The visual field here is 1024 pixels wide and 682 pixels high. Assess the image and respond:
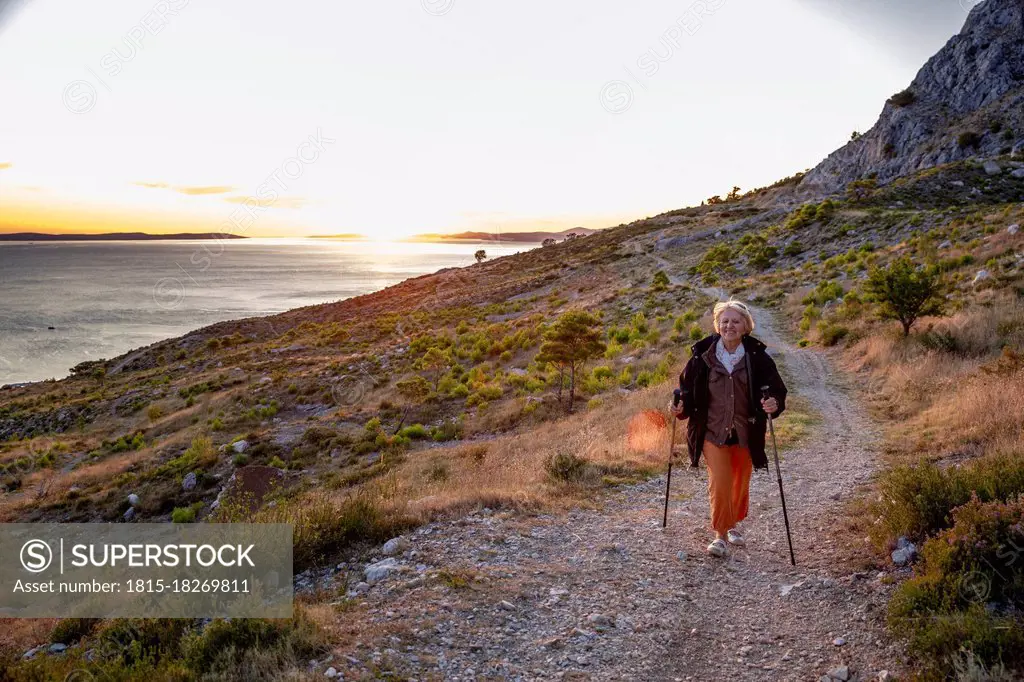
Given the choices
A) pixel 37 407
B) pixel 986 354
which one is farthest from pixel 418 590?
pixel 37 407

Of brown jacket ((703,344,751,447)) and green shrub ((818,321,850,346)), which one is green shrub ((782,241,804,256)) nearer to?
green shrub ((818,321,850,346))

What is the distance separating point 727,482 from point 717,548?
28.6 inches

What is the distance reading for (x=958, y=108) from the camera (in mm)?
72875

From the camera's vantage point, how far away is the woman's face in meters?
5.99

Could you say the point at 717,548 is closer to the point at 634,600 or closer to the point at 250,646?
the point at 634,600

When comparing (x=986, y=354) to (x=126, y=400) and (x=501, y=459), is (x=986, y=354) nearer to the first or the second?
(x=501, y=459)

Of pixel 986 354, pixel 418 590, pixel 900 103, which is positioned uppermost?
pixel 900 103

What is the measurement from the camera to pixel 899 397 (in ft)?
40.5

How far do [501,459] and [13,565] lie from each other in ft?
40.8

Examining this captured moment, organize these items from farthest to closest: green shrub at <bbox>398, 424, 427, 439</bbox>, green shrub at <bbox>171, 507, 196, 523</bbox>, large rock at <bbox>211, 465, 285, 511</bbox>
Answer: green shrub at <bbox>398, 424, 427, 439</bbox> → large rock at <bbox>211, 465, 285, 511</bbox> → green shrub at <bbox>171, 507, 196, 523</bbox>

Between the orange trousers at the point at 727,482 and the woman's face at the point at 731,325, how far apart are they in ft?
3.83

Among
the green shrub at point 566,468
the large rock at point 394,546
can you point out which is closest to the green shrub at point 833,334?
the green shrub at point 566,468

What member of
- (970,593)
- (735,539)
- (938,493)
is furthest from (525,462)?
(970,593)

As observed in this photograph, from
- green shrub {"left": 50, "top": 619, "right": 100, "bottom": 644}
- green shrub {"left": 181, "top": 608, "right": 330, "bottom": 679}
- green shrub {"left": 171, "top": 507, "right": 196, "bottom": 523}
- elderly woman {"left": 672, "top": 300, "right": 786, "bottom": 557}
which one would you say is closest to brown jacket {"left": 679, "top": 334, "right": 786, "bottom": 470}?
elderly woman {"left": 672, "top": 300, "right": 786, "bottom": 557}
